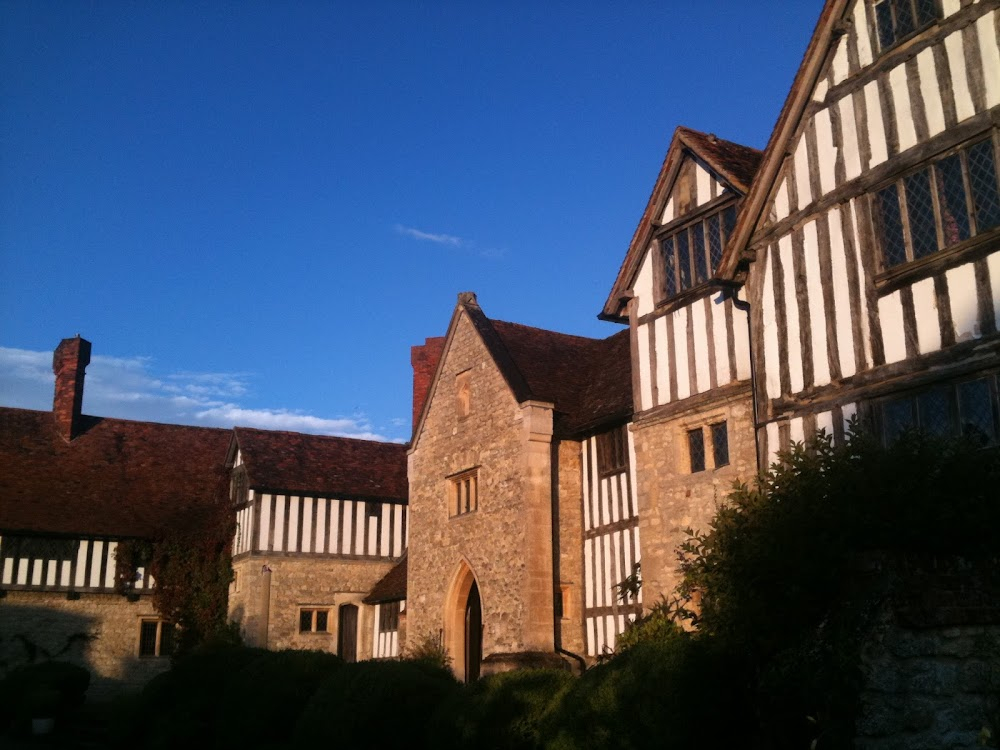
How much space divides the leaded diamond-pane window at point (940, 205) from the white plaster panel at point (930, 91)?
0.41 m

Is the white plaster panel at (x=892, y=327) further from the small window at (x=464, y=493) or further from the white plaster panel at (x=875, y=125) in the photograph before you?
the small window at (x=464, y=493)

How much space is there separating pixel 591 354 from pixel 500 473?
12.1 ft

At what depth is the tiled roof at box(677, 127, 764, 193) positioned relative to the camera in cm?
1280

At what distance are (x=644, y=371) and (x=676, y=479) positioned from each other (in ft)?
5.79

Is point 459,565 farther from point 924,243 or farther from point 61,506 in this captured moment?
point 61,506

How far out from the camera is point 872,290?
33.3ft

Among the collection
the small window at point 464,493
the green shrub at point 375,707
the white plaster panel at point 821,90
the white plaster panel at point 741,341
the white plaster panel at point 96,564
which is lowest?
the green shrub at point 375,707

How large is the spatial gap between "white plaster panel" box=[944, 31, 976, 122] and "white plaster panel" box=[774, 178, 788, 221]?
2185mm

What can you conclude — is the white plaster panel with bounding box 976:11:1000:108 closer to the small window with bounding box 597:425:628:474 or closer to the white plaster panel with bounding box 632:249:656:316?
the white plaster panel with bounding box 632:249:656:316

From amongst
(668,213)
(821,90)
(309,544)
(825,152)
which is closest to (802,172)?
(825,152)

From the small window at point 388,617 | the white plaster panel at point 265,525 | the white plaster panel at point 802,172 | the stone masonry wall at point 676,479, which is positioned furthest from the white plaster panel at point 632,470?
the white plaster panel at point 265,525

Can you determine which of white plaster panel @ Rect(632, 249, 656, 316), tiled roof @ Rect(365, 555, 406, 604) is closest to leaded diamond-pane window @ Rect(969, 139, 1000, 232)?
white plaster panel @ Rect(632, 249, 656, 316)

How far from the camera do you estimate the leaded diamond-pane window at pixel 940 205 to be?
9.26 m

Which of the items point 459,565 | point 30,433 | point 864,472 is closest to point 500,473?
point 459,565
